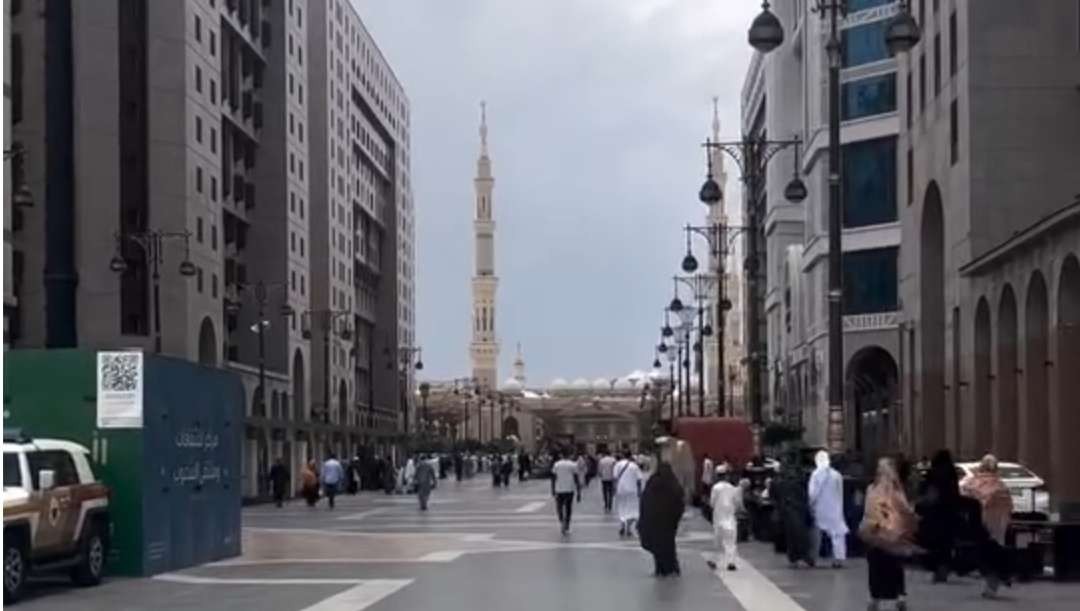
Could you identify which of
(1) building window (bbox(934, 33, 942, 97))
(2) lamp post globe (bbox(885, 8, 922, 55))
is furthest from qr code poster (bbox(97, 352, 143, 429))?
(1) building window (bbox(934, 33, 942, 97))

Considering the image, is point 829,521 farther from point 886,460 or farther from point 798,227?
Answer: point 798,227

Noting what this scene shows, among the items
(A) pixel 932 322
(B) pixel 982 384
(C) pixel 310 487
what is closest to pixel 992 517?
(B) pixel 982 384

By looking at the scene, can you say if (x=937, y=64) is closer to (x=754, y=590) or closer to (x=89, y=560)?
(x=754, y=590)

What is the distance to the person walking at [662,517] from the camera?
24.8 meters

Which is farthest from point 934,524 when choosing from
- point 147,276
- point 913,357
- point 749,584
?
point 147,276

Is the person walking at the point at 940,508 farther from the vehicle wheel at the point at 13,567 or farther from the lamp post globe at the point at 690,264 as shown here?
the lamp post globe at the point at 690,264

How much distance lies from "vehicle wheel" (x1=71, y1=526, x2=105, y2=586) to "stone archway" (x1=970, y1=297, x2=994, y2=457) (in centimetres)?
3079

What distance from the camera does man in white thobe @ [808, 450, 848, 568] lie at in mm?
26375

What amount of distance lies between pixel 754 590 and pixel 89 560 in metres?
8.27

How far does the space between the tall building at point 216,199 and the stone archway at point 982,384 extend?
23222 millimetres

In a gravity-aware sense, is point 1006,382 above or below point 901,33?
below

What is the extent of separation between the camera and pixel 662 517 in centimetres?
2477

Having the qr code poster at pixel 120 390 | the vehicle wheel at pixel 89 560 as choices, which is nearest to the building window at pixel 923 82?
the qr code poster at pixel 120 390

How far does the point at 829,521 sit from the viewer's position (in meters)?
26.6
